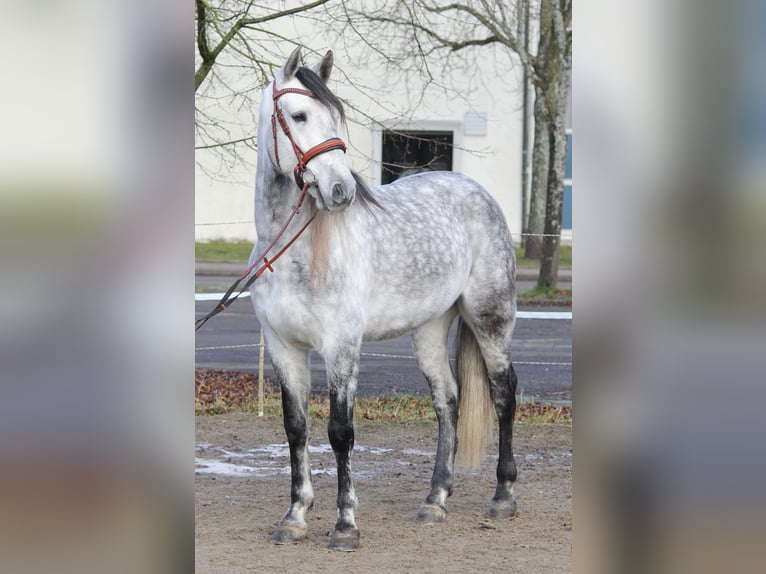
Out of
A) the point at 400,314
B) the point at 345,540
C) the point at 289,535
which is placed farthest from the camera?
the point at 400,314

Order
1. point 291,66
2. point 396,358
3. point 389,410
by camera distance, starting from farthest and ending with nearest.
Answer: point 396,358 → point 389,410 → point 291,66

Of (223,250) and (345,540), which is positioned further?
(223,250)

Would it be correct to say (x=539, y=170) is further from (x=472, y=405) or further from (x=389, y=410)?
(x=472, y=405)

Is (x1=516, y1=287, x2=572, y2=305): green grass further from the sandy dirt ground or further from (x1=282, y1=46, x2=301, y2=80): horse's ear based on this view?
(x1=282, y1=46, x2=301, y2=80): horse's ear

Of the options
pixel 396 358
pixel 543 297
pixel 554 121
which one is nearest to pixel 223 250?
pixel 543 297

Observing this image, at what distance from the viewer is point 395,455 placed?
655 centimetres

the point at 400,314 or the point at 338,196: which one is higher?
the point at 338,196

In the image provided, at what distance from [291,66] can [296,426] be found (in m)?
1.59

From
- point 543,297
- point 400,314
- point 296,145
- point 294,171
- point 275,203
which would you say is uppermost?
point 296,145

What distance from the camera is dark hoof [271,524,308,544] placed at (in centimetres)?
459

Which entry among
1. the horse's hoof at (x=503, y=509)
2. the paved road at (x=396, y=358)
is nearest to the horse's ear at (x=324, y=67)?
the horse's hoof at (x=503, y=509)

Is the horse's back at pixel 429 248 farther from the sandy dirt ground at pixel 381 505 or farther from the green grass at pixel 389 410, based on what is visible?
the green grass at pixel 389 410

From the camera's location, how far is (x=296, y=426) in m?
4.63
